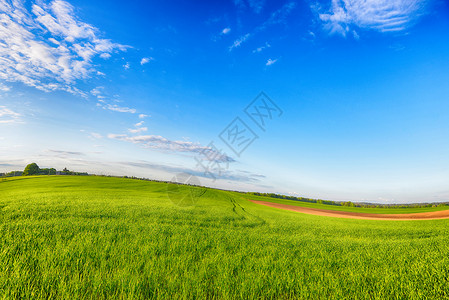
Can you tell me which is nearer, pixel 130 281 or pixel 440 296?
pixel 130 281

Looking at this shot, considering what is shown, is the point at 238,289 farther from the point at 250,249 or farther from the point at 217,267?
the point at 250,249

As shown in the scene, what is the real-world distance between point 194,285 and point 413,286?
3.43 m

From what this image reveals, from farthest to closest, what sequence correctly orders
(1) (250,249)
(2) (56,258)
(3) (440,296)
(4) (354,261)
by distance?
(1) (250,249) < (4) (354,261) < (2) (56,258) < (3) (440,296)

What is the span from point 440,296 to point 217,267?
3.39 metres

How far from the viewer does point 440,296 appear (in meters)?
2.53

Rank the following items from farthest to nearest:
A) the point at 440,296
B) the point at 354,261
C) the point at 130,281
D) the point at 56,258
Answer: the point at 354,261
the point at 56,258
the point at 440,296
the point at 130,281

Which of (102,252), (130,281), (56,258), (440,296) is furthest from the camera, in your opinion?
(102,252)

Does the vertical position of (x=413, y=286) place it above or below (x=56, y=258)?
above

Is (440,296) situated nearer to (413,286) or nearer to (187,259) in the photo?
(413,286)

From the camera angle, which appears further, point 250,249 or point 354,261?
point 250,249

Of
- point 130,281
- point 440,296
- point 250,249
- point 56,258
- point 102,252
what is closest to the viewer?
point 130,281

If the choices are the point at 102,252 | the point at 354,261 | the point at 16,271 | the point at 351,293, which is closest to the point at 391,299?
the point at 351,293

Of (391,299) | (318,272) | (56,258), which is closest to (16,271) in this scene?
(56,258)

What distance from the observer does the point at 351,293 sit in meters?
2.45
